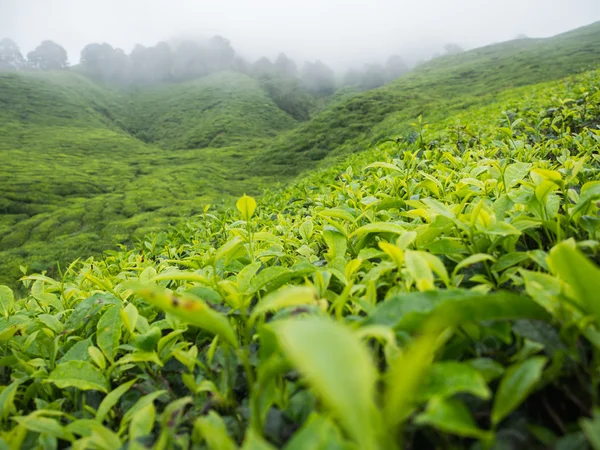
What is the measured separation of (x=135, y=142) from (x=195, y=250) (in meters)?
53.8

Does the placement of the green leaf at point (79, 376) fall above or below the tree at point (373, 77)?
below

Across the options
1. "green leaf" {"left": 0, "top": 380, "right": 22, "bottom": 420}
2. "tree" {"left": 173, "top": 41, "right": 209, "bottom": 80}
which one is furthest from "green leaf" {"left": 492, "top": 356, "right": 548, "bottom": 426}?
"tree" {"left": 173, "top": 41, "right": 209, "bottom": 80}

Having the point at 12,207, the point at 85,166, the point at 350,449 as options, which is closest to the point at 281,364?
the point at 350,449

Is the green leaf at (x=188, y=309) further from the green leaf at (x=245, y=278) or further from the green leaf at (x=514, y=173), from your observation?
the green leaf at (x=514, y=173)

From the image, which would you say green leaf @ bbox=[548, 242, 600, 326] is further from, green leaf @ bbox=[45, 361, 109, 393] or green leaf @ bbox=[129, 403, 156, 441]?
green leaf @ bbox=[45, 361, 109, 393]

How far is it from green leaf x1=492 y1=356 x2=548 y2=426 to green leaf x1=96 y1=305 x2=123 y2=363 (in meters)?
1.10

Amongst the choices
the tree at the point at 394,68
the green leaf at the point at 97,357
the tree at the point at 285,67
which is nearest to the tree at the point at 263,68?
the tree at the point at 285,67

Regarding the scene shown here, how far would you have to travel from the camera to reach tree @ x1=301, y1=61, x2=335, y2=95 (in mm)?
90562

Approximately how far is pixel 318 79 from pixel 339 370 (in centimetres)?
10596

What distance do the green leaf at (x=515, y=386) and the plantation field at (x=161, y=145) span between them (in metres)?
3.80

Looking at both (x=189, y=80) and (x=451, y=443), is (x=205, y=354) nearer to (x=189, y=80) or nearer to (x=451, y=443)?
(x=451, y=443)

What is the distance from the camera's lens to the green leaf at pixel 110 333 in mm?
1107

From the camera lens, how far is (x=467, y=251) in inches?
43.0

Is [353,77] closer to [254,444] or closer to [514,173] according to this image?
[514,173]
